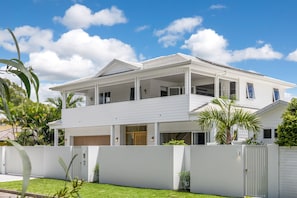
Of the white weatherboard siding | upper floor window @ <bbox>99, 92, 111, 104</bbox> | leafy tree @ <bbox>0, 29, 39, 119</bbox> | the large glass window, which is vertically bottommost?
the large glass window

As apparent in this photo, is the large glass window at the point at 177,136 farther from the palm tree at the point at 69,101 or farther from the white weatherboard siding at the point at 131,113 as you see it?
the palm tree at the point at 69,101

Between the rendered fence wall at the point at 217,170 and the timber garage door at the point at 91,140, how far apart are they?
16.6 m

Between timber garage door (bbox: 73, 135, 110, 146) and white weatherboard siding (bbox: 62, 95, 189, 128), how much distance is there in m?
1.86

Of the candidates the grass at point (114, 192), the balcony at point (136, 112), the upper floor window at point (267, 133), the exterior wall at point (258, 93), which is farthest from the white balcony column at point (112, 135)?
the upper floor window at point (267, 133)

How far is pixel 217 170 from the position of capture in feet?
54.0

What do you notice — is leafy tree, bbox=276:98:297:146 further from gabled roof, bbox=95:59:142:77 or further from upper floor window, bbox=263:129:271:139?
gabled roof, bbox=95:59:142:77

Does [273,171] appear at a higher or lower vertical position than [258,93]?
lower

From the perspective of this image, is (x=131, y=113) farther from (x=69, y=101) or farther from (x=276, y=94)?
(x=69, y=101)

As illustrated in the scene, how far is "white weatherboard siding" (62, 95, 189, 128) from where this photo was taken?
25500 millimetres

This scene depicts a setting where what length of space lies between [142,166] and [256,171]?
5779 mm

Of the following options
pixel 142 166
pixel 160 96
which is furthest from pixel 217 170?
pixel 160 96

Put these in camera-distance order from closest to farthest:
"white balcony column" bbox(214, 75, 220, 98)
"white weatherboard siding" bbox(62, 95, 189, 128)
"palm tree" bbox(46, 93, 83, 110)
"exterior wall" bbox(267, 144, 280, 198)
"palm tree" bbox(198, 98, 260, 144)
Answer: "exterior wall" bbox(267, 144, 280, 198) < "palm tree" bbox(198, 98, 260, 144) < "white weatherboard siding" bbox(62, 95, 189, 128) < "white balcony column" bbox(214, 75, 220, 98) < "palm tree" bbox(46, 93, 83, 110)

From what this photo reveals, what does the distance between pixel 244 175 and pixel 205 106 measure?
31.2 feet

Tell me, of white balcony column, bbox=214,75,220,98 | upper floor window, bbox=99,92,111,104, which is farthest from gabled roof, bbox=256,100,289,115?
upper floor window, bbox=99,92,111,104
